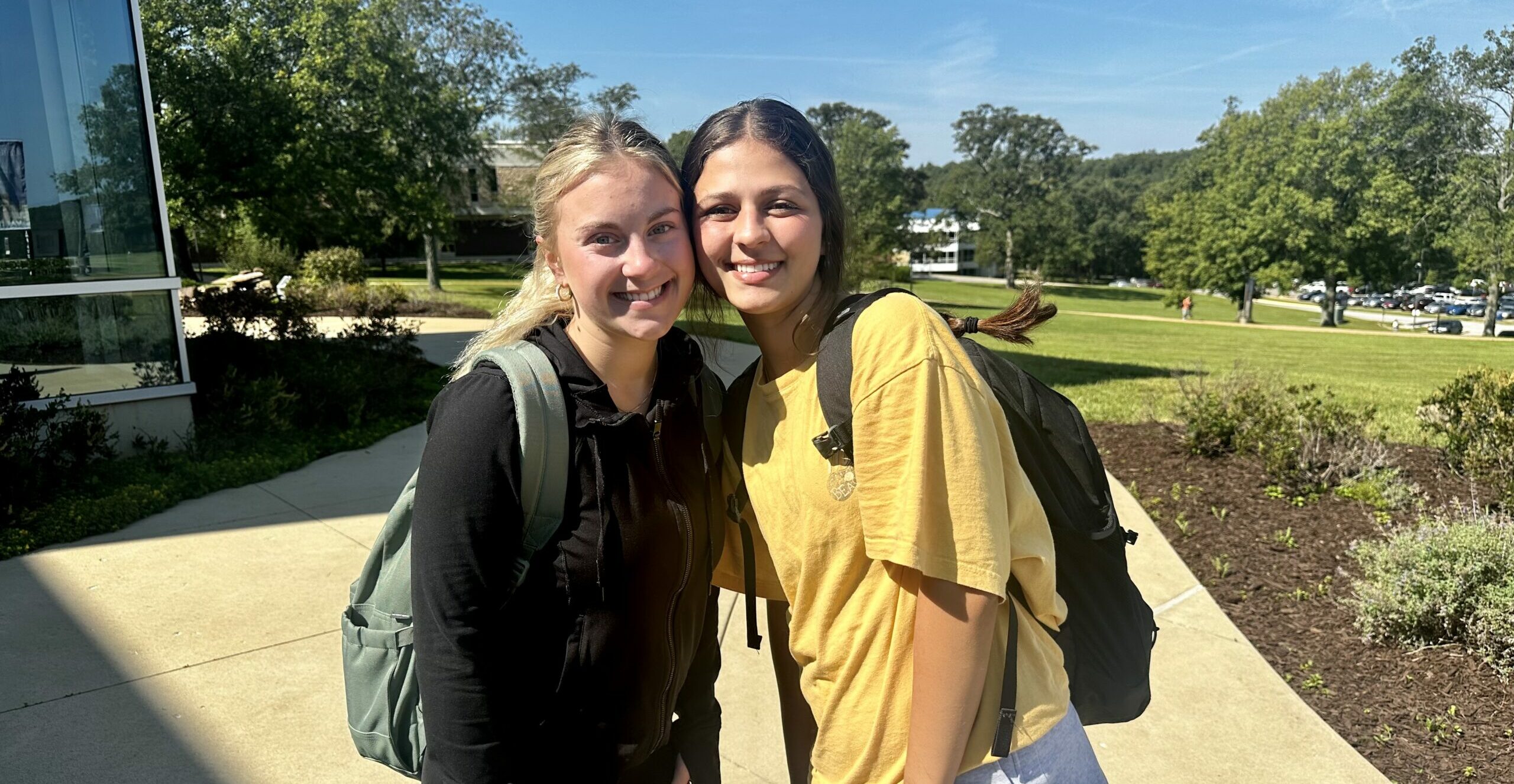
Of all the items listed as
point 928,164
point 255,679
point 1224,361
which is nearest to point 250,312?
point 255,679

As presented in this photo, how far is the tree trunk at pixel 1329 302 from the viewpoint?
42594 millimetres

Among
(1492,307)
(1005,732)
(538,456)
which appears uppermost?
(538,456)

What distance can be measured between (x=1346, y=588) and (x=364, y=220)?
11.5 meters

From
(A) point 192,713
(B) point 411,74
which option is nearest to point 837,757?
(A) point 192,713

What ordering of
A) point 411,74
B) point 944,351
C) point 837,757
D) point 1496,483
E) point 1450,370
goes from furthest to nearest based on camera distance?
point 1450,370
point 411,74
point 1496,483
point 837,757
point 944,351

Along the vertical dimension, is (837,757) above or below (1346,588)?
above

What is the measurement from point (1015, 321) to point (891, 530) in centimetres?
66

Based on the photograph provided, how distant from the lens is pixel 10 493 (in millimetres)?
5359

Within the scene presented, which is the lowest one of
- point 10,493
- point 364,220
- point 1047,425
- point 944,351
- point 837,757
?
point 10,493

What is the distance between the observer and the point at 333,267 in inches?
827

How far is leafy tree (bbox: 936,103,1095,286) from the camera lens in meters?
73.2

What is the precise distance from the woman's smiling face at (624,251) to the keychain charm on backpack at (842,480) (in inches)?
15.7

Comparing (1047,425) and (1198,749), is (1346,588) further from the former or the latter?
(1047,425)

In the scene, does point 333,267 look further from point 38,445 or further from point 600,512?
point 600,512
